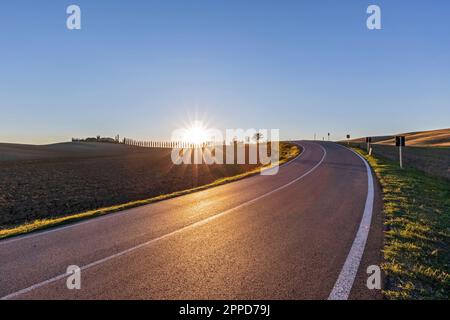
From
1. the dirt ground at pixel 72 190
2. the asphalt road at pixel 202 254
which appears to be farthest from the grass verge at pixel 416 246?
the dirt ground at pixel 72 190

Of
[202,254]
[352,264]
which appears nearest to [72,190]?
[202,254]

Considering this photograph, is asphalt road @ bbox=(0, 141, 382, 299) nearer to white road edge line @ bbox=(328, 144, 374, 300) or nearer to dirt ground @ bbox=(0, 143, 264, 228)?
white road edge line @ bbox=(328, 144, 374, 300)

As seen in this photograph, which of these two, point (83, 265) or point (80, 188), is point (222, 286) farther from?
point (80, 188)

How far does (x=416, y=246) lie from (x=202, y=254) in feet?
12.9

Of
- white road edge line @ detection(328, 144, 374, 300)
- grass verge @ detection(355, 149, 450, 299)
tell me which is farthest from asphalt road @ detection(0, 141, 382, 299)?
grass verge @ detection(355, 149, 450, 299)

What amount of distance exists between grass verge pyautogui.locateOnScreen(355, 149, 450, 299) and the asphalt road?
12.4 inches

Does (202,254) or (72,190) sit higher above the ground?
(202,254)

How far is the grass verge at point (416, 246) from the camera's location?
403 cm

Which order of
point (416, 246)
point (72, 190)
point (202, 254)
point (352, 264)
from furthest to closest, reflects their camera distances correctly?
point (72, 190) → point (416, 246) → point (202, 254) → point (352, 264)

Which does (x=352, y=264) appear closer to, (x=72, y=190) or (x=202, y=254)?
(x=202, y=254)

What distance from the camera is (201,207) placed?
9.77m

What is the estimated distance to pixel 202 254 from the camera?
5.40 m

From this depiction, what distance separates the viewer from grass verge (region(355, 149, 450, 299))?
4.03m
